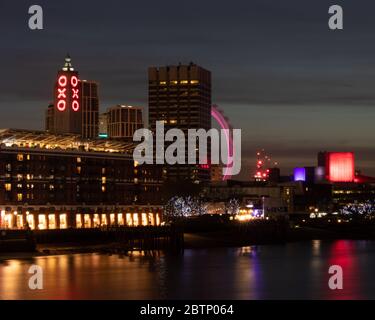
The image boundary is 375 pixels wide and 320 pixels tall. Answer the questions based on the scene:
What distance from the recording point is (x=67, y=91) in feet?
446

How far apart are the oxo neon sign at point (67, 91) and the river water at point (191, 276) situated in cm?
3068

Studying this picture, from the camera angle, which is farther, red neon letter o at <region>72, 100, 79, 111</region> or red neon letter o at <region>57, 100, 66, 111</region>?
red neon letter o at <region>57, 100, 66, 111</region>

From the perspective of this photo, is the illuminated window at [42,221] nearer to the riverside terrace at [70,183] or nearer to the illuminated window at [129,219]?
the riverside terrace at [70,183]

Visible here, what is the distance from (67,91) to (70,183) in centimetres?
1576

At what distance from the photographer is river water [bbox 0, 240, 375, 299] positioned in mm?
75312

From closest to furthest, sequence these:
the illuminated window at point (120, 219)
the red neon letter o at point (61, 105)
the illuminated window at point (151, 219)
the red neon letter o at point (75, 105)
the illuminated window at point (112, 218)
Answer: the red neon letter o at point (75, 105) → the red neon letter o at point (61, 105) → the illuminated window at point (112, 218) → the illuminated window at point (120, 219) → the illuminated window at point (151, 219)

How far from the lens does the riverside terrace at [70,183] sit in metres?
134

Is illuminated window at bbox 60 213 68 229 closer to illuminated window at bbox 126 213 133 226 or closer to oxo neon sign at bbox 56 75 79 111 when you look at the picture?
illuminated window at bbox 126 213 133 226

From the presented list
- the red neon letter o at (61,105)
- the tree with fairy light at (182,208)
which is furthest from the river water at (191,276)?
the tree with fairy light at (182,208)

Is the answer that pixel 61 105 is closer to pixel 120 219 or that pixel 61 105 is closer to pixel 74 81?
pixel 74 81

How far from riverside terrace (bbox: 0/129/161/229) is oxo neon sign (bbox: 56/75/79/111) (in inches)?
204

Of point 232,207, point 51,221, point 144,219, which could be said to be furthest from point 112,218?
point 232,207

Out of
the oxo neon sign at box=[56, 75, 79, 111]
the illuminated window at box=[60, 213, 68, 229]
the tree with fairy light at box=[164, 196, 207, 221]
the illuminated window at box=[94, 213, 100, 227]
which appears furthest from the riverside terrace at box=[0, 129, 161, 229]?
the tree with fairy light at box=[164, 196, 207, 221]

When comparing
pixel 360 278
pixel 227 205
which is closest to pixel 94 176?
pixel 227 205
